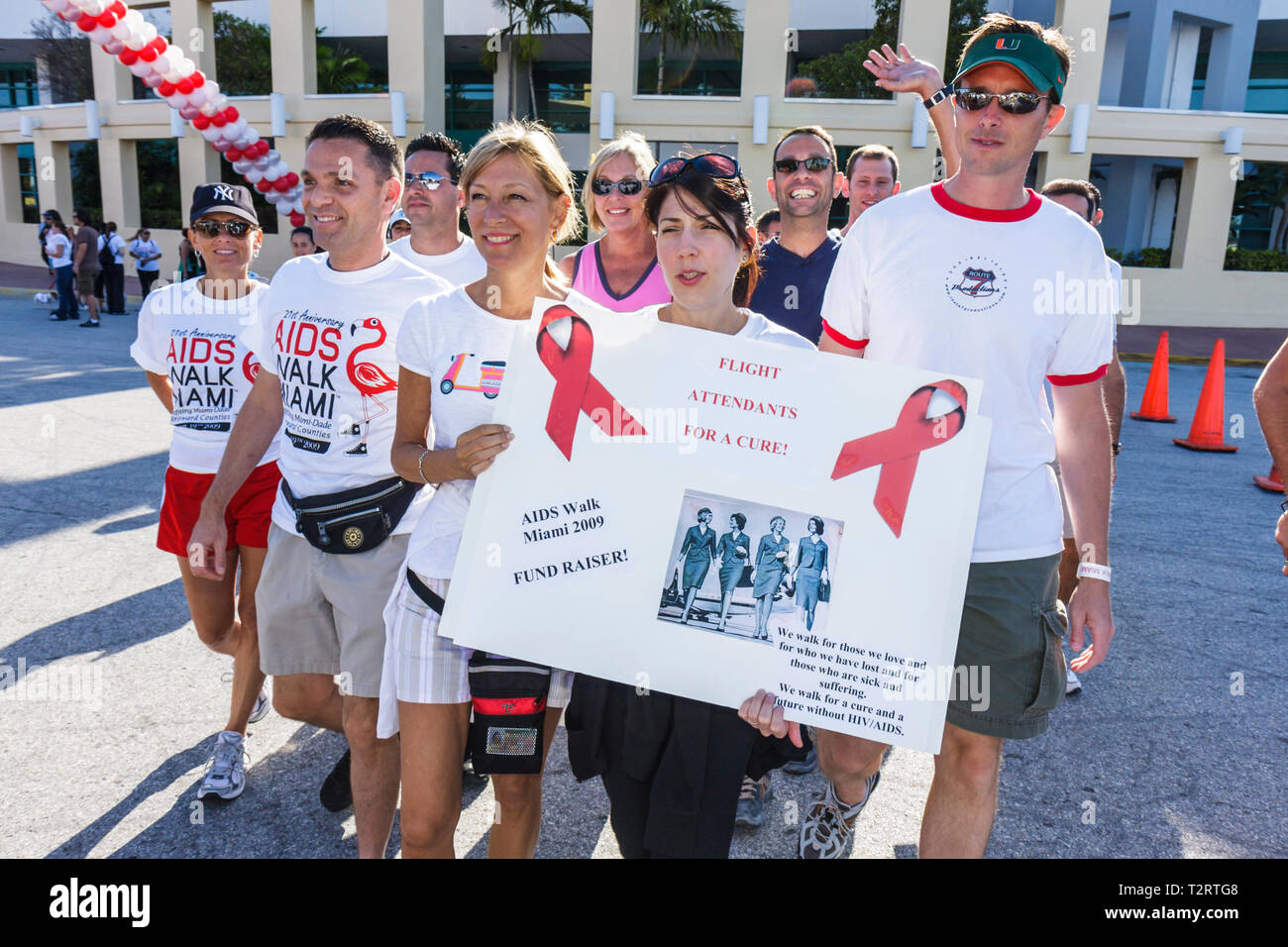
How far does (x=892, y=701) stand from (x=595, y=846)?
1419 millimetres

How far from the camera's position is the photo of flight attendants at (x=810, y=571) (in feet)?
6.88

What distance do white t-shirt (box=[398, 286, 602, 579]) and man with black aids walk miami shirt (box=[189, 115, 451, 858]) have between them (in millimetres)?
424

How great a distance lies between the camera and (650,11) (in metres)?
21.7

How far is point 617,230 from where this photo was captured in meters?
3.80

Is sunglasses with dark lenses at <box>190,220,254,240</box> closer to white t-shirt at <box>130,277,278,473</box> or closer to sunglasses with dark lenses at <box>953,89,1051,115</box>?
white t-shirt at <box>130,277,278,473</box>

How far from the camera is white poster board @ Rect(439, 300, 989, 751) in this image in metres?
2.09

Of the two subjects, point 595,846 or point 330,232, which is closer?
point 330,232

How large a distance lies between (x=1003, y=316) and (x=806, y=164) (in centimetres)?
206

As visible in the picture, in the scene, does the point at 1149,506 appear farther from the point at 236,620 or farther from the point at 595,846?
the point at 236,620

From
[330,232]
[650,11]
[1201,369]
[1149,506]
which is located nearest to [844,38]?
[650,11]

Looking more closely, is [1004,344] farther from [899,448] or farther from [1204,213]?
[1204,213]

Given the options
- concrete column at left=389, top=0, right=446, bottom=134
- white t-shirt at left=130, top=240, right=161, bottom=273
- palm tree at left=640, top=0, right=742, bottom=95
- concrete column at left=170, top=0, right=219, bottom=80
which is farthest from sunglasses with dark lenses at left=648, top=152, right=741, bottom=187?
concrete column at left=170, top=0, right=219, bottom=80

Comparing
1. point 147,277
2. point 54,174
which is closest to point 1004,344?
point 147,277
